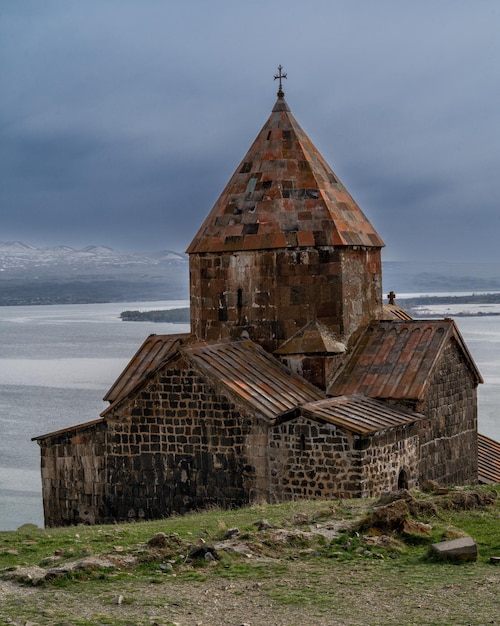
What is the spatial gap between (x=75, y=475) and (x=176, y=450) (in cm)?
156

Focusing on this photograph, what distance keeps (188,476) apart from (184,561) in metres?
4.44

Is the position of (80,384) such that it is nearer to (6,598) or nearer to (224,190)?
(224,190)

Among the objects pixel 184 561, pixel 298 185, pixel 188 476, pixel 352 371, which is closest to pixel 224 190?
pixel 298 185

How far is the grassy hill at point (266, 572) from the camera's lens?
233 inches

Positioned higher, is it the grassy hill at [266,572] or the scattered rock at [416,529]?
the scattered rock at [416,529]

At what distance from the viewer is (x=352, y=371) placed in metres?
12.5

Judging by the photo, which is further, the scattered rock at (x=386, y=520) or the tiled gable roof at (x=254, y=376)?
the tiled gable roof at (x=254, y=376)

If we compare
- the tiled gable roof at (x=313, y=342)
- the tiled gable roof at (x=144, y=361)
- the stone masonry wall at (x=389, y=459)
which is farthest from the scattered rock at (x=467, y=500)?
the tiled gable roof at (x=144, y=361)

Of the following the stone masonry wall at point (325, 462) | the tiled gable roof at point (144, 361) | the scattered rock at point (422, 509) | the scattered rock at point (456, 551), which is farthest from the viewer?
the tiled gable roof at point (144, 361)

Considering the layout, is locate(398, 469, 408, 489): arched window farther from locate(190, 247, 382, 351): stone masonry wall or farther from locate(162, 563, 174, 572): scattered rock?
locate(162, 563, 174, 572): scattered rock

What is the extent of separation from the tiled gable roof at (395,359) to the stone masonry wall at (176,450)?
1790 mm

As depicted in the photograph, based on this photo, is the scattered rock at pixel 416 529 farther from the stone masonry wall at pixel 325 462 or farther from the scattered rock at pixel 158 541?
the stone masonry wall at pixel 325 462

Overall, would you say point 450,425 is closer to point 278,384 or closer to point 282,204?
point 278,384

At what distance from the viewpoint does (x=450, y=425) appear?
12.9 meters
